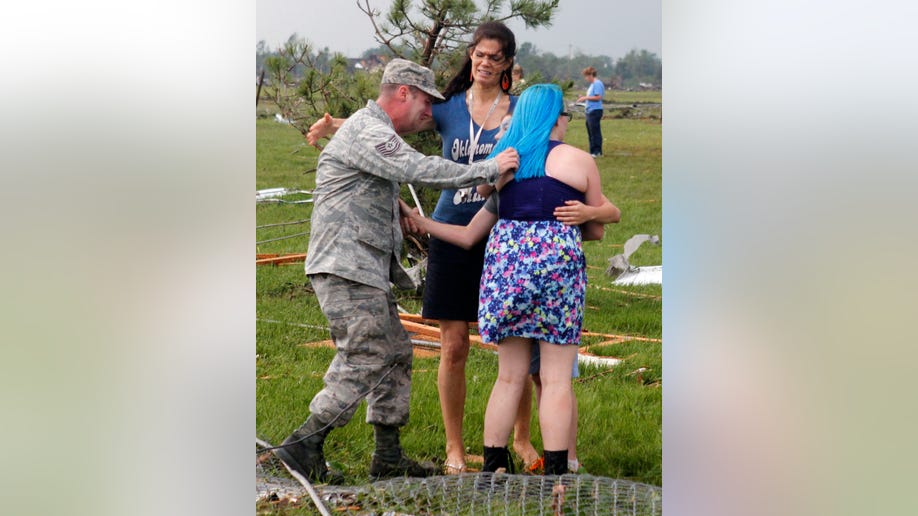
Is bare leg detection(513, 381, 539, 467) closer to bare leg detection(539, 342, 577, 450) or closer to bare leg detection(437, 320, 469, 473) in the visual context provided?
Answer: bare leg detection(437, 320, 469, 473)

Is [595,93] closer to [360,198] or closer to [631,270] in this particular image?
[631,270]

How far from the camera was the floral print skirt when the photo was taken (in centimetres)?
393

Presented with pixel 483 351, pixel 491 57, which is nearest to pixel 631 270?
pixel 483 351

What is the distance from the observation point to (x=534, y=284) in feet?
12.9

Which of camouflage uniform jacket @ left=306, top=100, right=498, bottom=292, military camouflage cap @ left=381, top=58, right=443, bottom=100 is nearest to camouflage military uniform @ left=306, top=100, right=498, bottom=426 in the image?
camouflage uniform jacket @ left=306, top=100, right=498, bottom=292

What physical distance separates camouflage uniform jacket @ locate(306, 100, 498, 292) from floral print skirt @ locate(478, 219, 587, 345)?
379 mm

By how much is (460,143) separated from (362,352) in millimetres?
849
